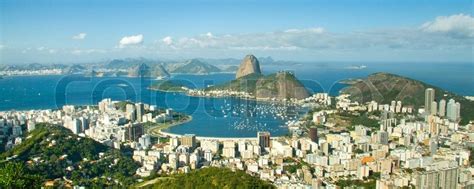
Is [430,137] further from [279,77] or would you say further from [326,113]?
[279,77]

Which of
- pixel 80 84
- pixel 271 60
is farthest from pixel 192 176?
pixel 271 60

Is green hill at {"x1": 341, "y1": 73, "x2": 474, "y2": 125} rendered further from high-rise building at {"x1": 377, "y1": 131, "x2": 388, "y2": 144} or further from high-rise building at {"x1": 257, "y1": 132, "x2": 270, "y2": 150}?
high-rise building at {"x1": 257, "y1": 132, "x2": 270, "y2": 150}

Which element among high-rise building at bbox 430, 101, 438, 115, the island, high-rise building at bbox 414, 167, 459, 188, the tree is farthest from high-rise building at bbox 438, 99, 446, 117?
the tree

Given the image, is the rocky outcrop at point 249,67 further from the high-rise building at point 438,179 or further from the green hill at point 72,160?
the high-rise building at point 438,179

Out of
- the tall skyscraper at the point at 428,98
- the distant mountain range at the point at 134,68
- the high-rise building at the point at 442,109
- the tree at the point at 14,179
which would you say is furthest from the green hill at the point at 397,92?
the distant mountain range at the point at 134,68

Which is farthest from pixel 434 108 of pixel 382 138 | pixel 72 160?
pixel 72 160

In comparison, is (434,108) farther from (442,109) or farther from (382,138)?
(382,138)
